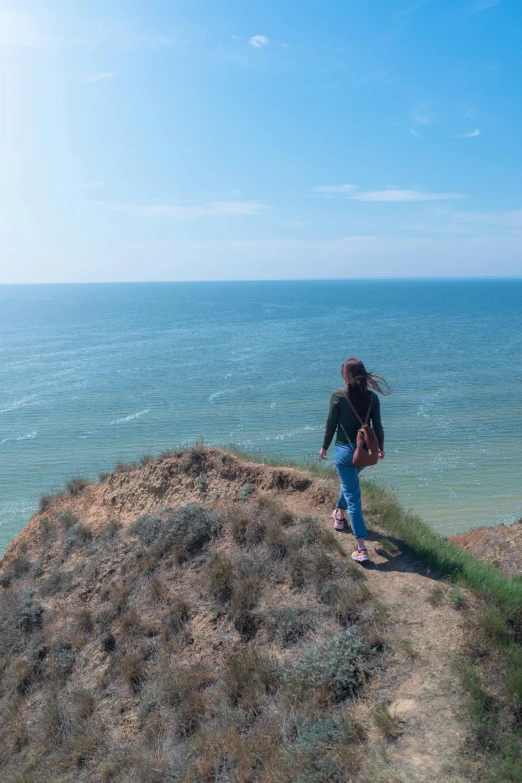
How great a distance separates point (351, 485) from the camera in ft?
23.7

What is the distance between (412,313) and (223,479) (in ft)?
374

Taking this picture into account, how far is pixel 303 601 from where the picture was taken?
6.98 meters

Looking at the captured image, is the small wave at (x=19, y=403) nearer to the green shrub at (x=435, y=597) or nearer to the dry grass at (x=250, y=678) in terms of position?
the dry grass at (x=250, y=678)

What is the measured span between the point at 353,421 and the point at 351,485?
890mm

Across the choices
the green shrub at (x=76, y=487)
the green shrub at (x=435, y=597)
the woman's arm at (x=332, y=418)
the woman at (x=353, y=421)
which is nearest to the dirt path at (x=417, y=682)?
the green shrub at (x=435, y=597)

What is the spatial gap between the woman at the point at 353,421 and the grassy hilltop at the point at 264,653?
669 mm

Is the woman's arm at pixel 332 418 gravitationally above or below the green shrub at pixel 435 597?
above

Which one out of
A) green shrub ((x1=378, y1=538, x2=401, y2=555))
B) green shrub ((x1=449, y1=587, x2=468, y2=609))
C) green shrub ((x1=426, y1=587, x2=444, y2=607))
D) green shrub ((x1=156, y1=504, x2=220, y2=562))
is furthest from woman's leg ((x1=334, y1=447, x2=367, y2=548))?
green shrub ((x1=156, y1=504, x2=220, y2=562))

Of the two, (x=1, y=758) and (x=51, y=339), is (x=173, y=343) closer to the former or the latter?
(x=51, y=339)

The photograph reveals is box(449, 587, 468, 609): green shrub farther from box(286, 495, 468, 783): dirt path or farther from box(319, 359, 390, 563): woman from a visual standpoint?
box(319, 359, 390, 563): woman

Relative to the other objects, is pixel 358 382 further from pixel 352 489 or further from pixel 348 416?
pixel 352 489

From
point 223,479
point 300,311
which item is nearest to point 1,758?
point 223,479

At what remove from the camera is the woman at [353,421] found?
6.88 meters

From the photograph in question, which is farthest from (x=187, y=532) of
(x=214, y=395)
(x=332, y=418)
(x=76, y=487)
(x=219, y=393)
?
(x=219, y=393)
